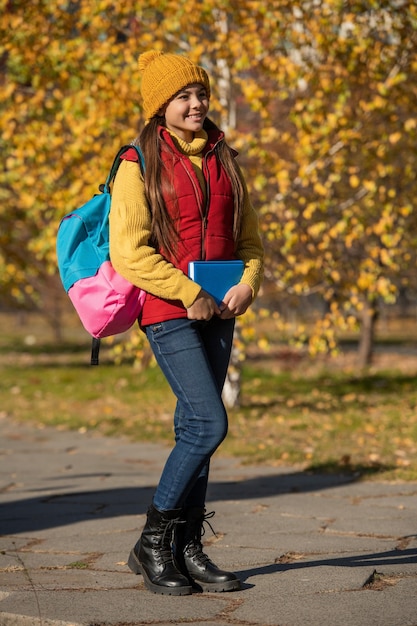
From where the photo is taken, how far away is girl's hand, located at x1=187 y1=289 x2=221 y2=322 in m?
3.65

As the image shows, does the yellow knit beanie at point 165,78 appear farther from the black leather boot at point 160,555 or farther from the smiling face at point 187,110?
the black leather boot at point 160,555

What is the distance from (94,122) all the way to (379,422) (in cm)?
378

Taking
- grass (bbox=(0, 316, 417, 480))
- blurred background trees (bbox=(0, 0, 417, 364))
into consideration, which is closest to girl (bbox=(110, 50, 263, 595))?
grass (bbox=(0, 316, 417, 480))

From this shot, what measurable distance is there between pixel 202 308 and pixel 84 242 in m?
0.56

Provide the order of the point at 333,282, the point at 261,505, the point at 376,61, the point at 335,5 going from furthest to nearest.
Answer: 1. the point at 333,282
2. the point at 376,61
3. the point at 335,5
4. the point at 261,505

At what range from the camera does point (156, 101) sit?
389 centimetres

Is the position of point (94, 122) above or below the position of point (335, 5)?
below

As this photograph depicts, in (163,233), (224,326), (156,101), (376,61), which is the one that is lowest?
(224,326)

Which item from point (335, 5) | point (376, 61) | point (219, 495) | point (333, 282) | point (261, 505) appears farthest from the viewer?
point (333, 282)

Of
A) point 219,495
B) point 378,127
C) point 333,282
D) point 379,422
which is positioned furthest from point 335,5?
point 219,495

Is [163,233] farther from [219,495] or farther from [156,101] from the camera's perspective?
[219,495]

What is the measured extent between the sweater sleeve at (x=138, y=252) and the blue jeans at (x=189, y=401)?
159 millimetres

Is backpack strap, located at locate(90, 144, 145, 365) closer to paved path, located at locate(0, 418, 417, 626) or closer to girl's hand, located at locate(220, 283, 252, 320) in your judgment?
girl's hand, located at locate(220, 283, 252, 320)

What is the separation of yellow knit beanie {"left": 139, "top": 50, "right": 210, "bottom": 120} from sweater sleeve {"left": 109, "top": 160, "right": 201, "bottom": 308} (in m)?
0.33
